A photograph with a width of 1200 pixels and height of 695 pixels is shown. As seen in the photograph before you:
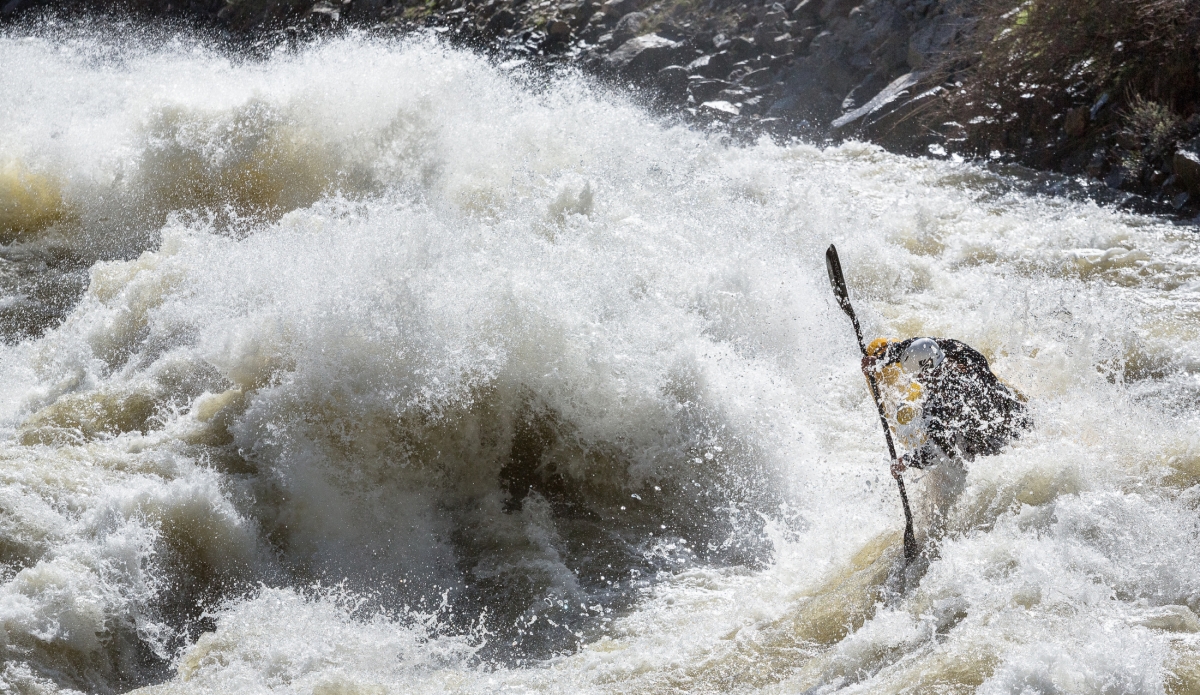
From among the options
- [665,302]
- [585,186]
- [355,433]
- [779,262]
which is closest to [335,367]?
[355,433]

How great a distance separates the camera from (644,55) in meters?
11.8

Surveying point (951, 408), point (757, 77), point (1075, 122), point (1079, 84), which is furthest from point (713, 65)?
point (951, 408)

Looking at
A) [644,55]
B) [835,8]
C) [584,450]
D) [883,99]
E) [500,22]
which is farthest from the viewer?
[500,22]

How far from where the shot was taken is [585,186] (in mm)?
7090

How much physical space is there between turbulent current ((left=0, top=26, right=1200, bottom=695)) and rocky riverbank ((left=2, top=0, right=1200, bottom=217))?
91 centimetres

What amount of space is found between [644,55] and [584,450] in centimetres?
792

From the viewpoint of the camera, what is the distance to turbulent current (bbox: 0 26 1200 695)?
356cm

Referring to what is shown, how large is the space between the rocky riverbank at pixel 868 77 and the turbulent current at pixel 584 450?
91 centimetres

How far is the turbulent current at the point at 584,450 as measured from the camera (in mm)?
3561

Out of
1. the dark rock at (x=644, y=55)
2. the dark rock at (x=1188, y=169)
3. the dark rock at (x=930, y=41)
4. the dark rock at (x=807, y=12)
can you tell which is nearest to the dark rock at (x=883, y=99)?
the dark rock at (x=930, y=41)

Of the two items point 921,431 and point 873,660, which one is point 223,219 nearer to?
point 921,431

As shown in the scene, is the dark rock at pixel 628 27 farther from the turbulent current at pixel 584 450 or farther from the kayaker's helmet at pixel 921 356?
the kayaker's helmet at pixel 921 356

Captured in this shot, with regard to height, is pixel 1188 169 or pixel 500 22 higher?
pixel 500 22

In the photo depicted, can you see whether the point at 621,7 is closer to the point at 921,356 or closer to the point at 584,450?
the point at 584,450
